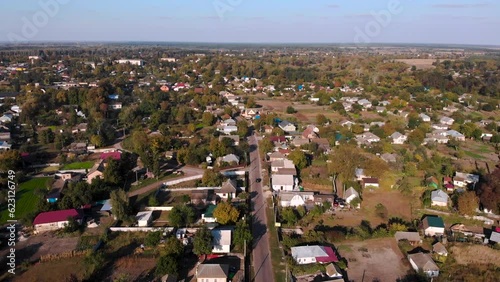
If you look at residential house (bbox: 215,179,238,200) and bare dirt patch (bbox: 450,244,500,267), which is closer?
bare dirt patch (bbox: 450,244,500,267)

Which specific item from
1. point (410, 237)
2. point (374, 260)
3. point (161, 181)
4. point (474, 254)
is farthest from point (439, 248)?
point (161, 181)

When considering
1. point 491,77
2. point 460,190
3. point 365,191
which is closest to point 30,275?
point 365,191

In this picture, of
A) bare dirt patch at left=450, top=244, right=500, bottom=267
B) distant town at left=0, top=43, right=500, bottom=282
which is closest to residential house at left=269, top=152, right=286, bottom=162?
distant town at left=0, top=43, right=500, bottom=282

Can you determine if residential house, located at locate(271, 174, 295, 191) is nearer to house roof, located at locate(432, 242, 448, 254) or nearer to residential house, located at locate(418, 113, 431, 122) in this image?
house roof, located at locate(432, 242, 448, 254)

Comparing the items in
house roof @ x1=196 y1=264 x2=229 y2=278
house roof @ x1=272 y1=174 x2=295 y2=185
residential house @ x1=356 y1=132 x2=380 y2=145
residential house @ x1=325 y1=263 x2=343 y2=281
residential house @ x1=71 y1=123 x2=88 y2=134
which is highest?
residential house @ x1=71 y1=123 x2=88 y2=134

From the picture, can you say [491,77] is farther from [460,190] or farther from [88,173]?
[88,173]

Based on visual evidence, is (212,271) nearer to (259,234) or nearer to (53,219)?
(259,234)

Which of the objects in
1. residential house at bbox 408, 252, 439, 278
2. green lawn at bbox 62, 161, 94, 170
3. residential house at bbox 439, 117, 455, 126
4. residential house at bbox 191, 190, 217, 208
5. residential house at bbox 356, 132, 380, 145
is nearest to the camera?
residential house at bbox 408, 252, 439, 278

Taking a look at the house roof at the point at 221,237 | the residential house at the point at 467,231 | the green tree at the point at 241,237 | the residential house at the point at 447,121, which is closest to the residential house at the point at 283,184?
the green tree at the point at 241,237
